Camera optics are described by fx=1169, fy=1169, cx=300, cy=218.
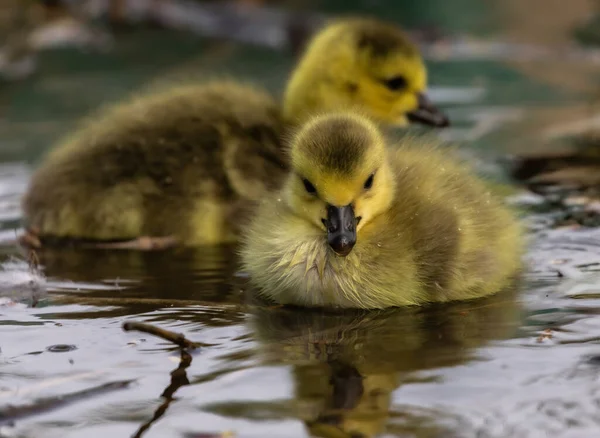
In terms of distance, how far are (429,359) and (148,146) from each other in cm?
162

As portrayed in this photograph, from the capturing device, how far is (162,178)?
3709 millimetres

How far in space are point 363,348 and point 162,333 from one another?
431mm

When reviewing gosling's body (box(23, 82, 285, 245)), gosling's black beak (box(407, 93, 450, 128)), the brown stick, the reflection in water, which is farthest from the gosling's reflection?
gosling's black beak (box(407, 93, 450, 128))

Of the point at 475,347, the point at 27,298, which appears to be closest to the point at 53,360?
the point at 27,298

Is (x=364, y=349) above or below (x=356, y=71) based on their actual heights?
below

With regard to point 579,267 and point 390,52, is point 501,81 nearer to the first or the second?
point 390,52

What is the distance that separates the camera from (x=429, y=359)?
239 centimetres

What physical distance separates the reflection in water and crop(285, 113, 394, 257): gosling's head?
0.20 meters

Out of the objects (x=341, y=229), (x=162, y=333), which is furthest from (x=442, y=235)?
(x=162, y=333)

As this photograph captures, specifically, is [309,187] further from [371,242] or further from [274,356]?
[274,356]

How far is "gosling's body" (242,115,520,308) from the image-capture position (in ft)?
9.18

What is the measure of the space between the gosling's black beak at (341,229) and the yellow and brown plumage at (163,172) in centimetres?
96

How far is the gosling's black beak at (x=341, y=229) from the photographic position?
8.82 ft

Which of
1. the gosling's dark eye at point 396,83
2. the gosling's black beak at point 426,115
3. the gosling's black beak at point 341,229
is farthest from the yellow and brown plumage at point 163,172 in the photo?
the gosling's black beak at point 341,229
